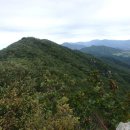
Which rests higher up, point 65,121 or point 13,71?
point 65,121

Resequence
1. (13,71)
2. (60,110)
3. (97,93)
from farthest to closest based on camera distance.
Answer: (13,71) → (97,93) → (60,110)

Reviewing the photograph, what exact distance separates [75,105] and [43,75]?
84573 millimetres

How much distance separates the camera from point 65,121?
2478 inches

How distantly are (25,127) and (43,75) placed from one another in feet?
412

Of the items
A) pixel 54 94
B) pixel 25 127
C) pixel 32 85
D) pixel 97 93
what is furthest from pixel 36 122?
pixel 32 85

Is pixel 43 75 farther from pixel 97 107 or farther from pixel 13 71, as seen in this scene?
pixel 97 107

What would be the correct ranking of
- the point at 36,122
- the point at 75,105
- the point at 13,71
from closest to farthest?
the point at 36,122 → the point at 75,105 → the point at 13,71

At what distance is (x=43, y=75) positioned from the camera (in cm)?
18900

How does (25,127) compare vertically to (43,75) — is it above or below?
above

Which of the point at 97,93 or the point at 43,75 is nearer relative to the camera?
the point at 97,93

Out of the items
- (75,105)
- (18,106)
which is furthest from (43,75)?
(18,106)

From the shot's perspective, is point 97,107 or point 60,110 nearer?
point 60,110

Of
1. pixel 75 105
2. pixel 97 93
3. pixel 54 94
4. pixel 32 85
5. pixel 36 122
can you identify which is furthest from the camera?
pixel 32 85

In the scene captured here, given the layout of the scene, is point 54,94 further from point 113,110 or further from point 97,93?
point 113,110
